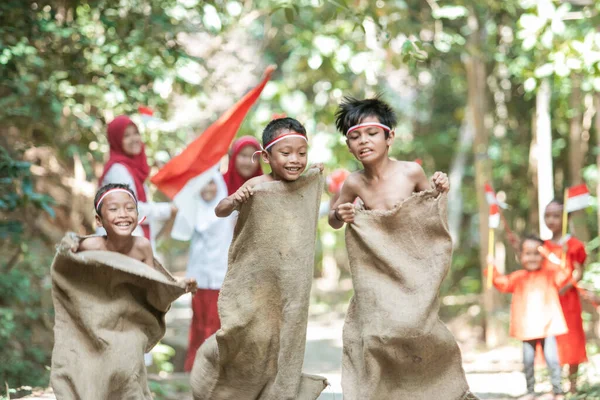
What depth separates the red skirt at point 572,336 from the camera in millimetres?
6270

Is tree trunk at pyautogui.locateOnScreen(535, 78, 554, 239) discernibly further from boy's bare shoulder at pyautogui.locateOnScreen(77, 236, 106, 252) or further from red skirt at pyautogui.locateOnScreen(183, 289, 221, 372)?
boy's bare shoulder at pyautogui.locateOnScreen(77, 236, 106, 252)

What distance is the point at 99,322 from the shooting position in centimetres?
455

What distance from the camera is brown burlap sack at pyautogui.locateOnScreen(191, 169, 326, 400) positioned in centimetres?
460

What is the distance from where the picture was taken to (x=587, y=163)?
1202 centimetres

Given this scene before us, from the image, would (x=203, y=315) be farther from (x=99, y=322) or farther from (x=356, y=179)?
(x=356, y=179)

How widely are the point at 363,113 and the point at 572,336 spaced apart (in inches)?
108

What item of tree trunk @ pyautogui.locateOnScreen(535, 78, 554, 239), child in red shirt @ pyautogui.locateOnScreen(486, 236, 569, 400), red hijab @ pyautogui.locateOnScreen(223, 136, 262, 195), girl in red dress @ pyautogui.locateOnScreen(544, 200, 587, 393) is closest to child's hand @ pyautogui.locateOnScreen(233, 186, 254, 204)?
red hijab @ pyautogui.locateOnScreen(223, 136, 262, 195)

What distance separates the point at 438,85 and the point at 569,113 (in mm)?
5854

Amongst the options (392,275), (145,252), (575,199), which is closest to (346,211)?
(392,275)

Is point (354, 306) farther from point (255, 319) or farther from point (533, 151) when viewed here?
point (533, 151)

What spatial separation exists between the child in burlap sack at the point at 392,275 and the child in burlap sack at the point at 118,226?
941mm

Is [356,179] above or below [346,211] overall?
above

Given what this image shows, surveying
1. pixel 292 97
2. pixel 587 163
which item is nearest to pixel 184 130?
pixel 292 97

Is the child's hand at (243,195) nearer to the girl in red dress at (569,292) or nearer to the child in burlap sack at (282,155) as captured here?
the child in burlap sack at (282,155)
